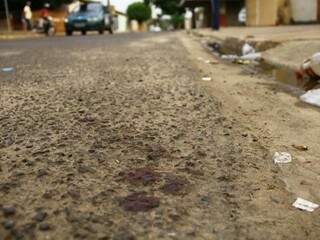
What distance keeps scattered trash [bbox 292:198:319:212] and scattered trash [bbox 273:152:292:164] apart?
0.54m

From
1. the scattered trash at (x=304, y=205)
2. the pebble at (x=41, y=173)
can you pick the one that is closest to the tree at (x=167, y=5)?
the pebble at (x=41, y=173)

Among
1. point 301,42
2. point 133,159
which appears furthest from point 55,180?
point 301,42

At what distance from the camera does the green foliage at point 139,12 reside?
231 ft

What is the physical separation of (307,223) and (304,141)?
1.32 meters

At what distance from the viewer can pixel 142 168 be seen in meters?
2.50

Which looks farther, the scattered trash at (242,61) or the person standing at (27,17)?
the person standing at (27,17)

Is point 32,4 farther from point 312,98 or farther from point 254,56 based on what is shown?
point 312,98

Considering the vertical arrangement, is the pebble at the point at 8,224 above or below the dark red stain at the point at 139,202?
above

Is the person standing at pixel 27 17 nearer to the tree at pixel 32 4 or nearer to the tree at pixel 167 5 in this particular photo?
the tree at pixel 32 4

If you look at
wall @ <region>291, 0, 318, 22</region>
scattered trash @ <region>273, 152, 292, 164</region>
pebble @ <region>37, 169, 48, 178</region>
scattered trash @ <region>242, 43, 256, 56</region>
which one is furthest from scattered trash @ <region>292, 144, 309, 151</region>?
wall @ <region>291, 0, 318, 22</region>

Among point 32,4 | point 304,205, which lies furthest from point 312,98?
point 32,4

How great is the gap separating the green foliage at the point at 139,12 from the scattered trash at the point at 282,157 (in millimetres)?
68937

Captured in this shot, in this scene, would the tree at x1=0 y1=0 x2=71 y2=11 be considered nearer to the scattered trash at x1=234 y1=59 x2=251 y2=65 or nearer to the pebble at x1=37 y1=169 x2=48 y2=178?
the scattered trash at x1=234 y1=59 x2=251 y2=65

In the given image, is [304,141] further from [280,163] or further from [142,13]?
[142,13]
